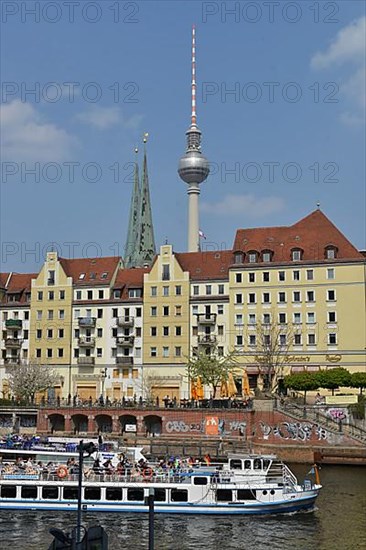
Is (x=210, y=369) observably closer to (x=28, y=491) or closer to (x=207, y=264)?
(x=207, y=264)

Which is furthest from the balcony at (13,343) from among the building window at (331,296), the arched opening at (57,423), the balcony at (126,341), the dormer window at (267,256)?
the building window at (331,296)

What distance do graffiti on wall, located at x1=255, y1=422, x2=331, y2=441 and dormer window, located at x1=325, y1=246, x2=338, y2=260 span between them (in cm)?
2656

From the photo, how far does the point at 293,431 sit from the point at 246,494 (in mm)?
27403

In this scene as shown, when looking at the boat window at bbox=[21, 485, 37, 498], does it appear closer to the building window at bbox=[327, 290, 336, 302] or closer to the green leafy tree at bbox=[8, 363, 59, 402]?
the green leafy tree at bbox=[8, 363, 59, 402]

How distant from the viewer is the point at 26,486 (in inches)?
1887

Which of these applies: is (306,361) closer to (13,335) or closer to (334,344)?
(334,344)

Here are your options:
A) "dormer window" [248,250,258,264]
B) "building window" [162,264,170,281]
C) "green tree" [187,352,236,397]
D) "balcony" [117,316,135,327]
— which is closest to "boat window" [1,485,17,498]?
"green tree" [187,352,236,397]

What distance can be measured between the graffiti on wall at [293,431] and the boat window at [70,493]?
30492mm

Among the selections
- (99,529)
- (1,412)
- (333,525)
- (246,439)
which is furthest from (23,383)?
(99,529)

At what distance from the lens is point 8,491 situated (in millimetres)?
47875

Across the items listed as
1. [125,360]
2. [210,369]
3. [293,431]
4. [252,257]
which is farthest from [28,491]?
[252,257]

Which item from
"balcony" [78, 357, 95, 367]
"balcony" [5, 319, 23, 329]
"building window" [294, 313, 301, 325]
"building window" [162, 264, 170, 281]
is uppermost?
"building window" [162, 264, 170, 281]

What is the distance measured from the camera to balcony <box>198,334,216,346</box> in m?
95.3

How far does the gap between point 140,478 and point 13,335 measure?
6002 cm
